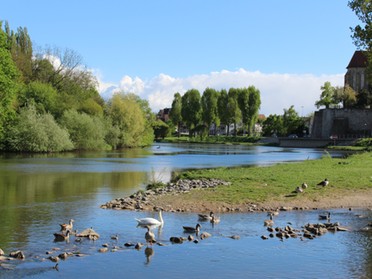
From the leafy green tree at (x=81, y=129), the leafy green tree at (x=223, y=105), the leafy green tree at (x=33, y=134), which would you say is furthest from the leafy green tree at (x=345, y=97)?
the leafy green tree at (x=33, y=134)

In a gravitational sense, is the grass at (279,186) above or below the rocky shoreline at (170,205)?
above

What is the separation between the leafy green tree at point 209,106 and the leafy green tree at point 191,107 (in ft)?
5.28

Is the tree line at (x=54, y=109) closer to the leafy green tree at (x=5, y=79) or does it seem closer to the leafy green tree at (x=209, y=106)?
the leafy green tree at (x=5, y=79)

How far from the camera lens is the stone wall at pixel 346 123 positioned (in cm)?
11788

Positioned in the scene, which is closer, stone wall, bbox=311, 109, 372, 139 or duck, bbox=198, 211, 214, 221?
duck, bbox=198, 211, 214, 221

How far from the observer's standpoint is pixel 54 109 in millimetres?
76062

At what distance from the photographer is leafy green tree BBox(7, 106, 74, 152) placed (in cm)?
6488

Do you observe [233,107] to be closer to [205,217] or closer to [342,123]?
[342,123]

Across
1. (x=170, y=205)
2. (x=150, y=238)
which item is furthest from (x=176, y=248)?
(x=170, y=205)

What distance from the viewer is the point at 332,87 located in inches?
4998

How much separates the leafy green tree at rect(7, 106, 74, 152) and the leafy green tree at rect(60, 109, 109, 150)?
5500 millimetres

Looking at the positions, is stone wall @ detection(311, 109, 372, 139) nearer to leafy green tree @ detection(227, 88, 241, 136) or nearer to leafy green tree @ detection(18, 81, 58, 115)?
leafy green tree @ detection(227, 88, 241, 136)

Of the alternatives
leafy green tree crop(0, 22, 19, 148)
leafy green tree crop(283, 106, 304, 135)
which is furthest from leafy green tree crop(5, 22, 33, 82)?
leafy green tree crop(283, 106, 304, 135)

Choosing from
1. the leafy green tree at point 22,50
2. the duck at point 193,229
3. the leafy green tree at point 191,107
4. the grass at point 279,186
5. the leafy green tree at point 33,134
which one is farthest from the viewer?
the leafy green tree at point 191,107
